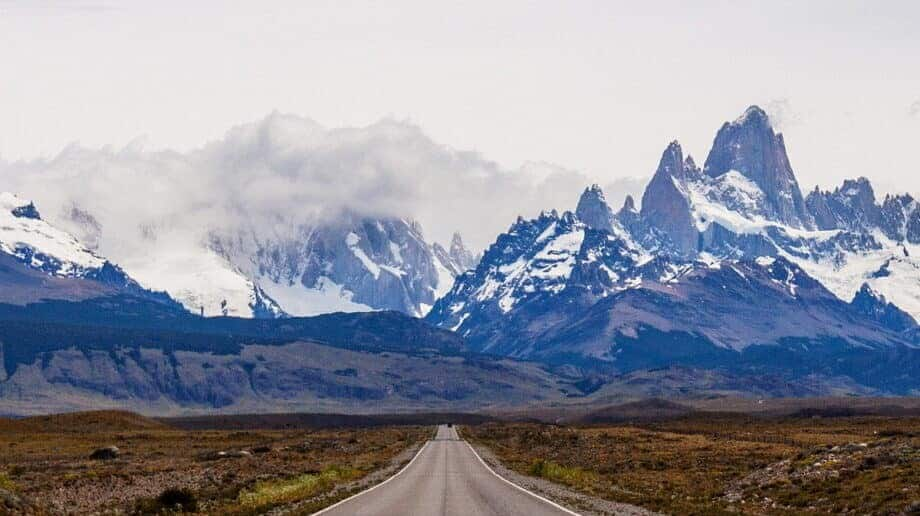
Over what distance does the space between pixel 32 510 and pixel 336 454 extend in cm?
8912

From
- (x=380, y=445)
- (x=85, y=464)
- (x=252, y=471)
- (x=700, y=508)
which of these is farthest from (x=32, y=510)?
(x=380, y=445)

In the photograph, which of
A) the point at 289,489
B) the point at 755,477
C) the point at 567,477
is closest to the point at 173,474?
the point at 289,489

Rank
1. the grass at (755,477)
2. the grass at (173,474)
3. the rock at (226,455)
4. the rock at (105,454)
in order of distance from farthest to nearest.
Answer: the rock at (105,454) < the rock at (226,455) < the grass at (173,474) < the grass at (755,477)

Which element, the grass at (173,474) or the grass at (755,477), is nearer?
the grass at (755,477)

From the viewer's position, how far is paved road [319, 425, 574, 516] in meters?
58.3

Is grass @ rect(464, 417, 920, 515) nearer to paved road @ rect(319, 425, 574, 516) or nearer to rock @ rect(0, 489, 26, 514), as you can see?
paved road @ rect(319, 425, 574, 516)

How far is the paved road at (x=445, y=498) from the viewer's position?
5834 cm

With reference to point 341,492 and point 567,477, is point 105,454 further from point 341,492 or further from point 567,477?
point 341,492

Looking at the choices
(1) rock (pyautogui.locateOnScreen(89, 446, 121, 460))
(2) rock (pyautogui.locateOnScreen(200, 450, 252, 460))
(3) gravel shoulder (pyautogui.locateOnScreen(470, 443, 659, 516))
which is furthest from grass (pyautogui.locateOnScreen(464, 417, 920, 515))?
(1) rock (pyautogui.locateOnScreen(89, 446, 121, 460))

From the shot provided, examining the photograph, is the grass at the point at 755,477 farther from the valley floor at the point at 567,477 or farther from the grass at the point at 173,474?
the grass at the point at 173,474

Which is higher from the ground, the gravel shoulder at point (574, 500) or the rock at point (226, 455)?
the rock at point (226, 455)

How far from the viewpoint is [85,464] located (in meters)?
116

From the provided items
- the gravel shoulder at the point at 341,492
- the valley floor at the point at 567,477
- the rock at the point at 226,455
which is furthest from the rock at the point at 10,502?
the rock at the point at 226,455

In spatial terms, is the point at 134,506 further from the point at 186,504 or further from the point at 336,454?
the point at 336,454
